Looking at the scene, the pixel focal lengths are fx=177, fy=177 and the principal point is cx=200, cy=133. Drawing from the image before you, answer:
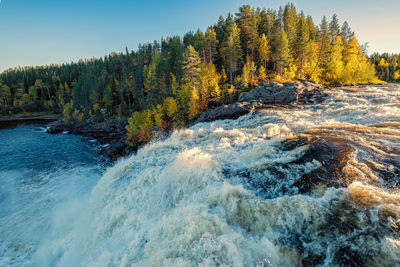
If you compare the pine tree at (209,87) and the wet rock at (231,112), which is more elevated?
the pine tree at (209,87)

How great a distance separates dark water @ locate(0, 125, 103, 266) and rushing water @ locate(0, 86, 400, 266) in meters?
0.11

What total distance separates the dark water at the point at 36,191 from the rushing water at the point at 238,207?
4.2 inches

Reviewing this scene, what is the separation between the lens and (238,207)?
718 centimetres

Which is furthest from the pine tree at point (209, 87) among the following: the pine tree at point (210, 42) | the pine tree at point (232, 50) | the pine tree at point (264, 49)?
the pine tree at point (264, 49)

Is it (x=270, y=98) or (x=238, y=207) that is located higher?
(x=270, y=98)

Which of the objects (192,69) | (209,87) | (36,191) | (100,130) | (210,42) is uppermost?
(210,42)

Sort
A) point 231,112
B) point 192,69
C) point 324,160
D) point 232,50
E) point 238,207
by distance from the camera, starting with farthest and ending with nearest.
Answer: point 232,50, point 192,69, point 231,112, point 324,160, point 238,207

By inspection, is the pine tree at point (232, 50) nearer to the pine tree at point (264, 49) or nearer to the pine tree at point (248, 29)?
the pine tree at point (248, 29)

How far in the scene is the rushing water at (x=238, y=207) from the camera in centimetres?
555

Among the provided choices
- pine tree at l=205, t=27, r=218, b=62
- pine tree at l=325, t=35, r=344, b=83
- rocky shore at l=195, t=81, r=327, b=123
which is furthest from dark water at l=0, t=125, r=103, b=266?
pine tree at l=325, t=35, r=344, b=83

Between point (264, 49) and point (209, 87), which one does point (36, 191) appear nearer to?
point (209, 87)

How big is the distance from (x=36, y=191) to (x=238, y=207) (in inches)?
813

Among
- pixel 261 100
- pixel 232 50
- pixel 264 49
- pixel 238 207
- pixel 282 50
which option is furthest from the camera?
pixel 264 49

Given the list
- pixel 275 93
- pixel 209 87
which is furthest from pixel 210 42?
pixel 275 93
